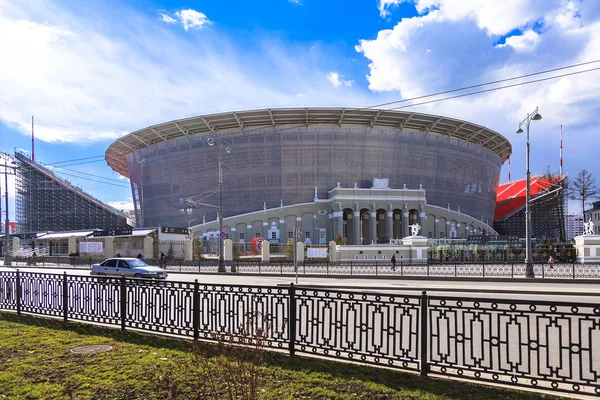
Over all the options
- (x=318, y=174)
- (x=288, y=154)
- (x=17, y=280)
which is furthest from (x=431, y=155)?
(x=17, y=280)

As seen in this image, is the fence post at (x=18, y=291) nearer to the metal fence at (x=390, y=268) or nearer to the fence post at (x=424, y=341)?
the fence post at (x=424, y=341)

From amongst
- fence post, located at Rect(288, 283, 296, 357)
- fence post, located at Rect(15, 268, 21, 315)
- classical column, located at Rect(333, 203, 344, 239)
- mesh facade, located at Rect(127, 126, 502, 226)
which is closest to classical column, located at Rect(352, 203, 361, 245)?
classical column, located at Rect(333, 203, 344, 239)

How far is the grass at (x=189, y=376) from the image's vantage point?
181 inches

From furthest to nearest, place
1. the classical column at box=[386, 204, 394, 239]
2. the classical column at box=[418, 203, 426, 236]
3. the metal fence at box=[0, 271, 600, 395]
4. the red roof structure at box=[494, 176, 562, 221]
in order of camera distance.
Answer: the red roof structure at box=[494, 176, 562, 221]
the classical column at box=[418, 203, 426, 236]
the classical column at box=[386, 204, 394, 239]
the metal fence at box=[0, 271, 600, 395]

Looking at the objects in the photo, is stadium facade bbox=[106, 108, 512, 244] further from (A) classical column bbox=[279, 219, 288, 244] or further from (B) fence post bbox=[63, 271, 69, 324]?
(B) fence post bbox=[63, 271, 69, 324]

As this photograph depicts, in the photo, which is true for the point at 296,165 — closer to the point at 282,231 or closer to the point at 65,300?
the point at 282,231

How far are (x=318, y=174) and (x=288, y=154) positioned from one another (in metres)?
5.80

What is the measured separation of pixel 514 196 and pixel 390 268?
250ft

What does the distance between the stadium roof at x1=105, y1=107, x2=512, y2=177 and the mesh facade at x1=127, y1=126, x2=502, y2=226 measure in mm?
977

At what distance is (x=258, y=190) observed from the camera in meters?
67.6

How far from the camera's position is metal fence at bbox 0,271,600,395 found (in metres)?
5.04

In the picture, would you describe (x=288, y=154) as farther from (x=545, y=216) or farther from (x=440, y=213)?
(x=545, y=216)

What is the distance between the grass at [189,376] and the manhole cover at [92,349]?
132 mm

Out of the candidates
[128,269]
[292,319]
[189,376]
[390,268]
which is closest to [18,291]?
[189,376]
